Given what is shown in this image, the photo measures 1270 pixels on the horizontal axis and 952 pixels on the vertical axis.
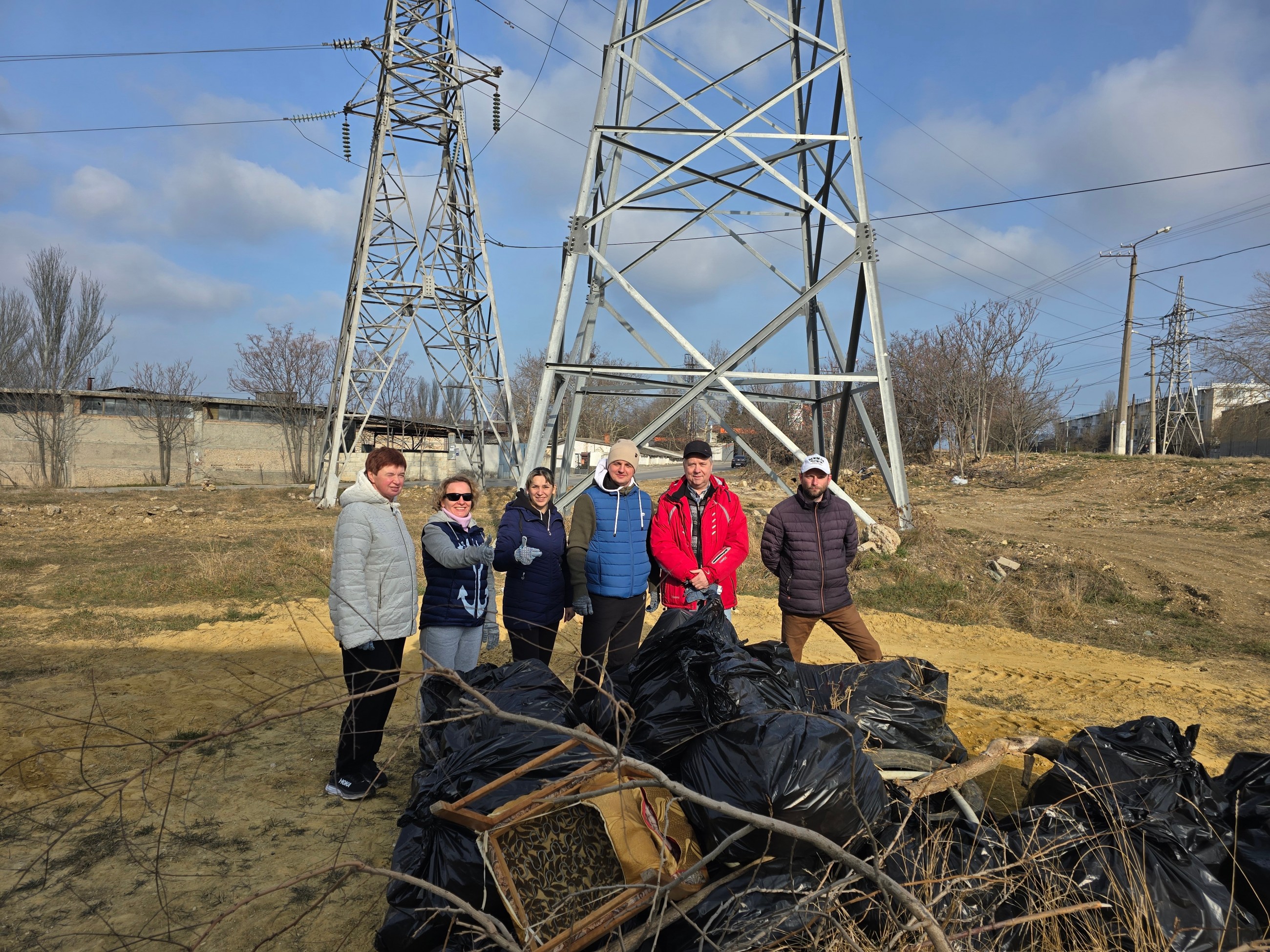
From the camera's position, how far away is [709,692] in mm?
2600

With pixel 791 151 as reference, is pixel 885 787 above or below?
below

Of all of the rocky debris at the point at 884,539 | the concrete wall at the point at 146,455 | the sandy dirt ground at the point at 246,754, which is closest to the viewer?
the sandy dirt ground at the point at 246,754

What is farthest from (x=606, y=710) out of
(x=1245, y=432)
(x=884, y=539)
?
(x=1245, y=432)

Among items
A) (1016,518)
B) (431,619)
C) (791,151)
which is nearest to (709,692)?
(431,619)

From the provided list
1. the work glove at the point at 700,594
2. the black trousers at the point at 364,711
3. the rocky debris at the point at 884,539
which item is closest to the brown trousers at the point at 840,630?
the work glove at the point at 700,594

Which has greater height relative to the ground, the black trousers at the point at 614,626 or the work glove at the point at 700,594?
the work glove at the point at 700,594

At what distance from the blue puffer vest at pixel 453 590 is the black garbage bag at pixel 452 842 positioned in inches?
48.8

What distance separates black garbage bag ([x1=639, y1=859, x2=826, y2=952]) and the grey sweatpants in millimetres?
2037

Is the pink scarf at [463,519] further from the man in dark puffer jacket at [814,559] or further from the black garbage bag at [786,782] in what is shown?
the black garbage bag at [786,782]

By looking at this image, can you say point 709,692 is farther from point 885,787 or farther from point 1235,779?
point 1235,779

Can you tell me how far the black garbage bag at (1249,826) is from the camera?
7.41 ft

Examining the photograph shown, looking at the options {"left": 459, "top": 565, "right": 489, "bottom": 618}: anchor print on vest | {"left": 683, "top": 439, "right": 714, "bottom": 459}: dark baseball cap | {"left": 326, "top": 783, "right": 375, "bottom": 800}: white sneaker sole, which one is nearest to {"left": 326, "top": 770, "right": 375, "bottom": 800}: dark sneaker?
{"left": 326, "top": 783, "right": 375, "bottom": 800}: white sneaker sole

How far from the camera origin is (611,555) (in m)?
4.16

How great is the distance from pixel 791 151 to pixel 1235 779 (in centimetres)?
714
